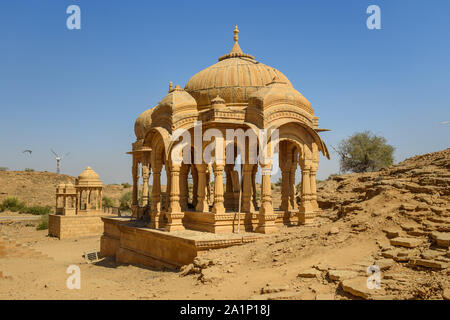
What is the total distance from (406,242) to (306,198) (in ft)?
18.9

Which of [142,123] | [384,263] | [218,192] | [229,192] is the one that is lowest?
[384,263]

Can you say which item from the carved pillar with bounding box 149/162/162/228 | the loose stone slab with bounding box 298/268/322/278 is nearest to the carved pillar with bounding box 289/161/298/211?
the carved pillar with bounding box 149/162/162/228

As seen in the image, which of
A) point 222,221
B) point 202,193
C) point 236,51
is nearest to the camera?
point 222,221

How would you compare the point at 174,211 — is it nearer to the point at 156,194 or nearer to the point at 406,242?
the point at 156,194

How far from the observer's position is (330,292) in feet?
20.2

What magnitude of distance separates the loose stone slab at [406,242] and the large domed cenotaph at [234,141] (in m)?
4.59

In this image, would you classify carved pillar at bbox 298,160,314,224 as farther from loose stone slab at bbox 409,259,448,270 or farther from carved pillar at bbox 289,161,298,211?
loose stone slab at bbox 409,259,448,270

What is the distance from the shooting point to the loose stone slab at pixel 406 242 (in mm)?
6880

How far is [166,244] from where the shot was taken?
11.4 metres

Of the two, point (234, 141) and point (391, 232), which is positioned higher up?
point (234, 141)

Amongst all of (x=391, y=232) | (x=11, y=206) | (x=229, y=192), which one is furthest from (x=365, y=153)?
(x=11, y=206)

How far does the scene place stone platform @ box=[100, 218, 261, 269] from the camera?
396 inches

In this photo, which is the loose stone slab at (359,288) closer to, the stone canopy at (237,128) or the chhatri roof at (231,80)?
the stone canopy at (237,128)
